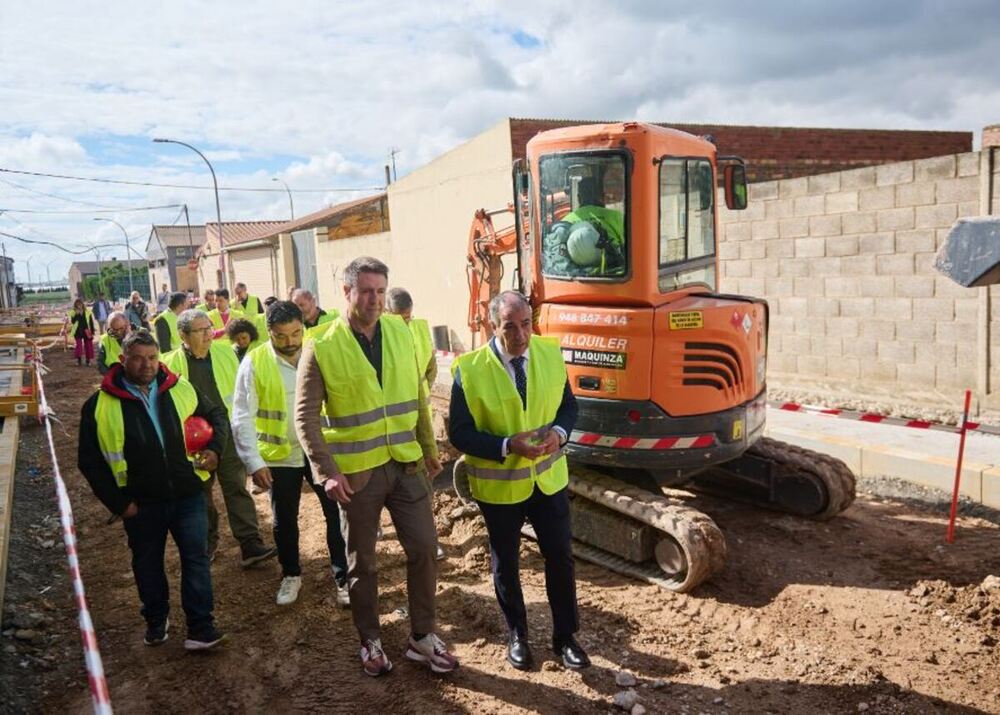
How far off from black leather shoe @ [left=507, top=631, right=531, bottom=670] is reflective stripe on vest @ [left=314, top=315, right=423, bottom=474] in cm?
110

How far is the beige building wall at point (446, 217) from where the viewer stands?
14.7 meters

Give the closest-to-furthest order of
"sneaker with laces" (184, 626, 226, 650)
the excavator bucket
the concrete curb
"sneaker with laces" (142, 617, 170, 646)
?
the excavator bucket, "sneaker with laces" (184, 626, 226, 650), "sneaker with laces" (142, 617, 170, 646), the concrete curb

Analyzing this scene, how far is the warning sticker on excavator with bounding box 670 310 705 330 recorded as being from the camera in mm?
5289

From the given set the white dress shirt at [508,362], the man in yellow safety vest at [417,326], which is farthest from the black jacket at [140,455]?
the man in yellow safety vest at [417,326]

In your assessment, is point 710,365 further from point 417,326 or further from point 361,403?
point 361,403

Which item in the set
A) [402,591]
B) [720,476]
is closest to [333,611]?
[402,591]

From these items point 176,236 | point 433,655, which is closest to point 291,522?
point 433,655

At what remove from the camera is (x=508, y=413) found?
12.9ft

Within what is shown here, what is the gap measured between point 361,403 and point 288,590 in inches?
74.0

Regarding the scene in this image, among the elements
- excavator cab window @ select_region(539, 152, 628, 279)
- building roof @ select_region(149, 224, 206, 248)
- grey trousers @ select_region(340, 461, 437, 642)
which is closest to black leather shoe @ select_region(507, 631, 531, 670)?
grey trousers @ select_region(340, 461, 437, 642)

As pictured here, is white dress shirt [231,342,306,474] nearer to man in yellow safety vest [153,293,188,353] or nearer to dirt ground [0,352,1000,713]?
dirt ground [0,352,1000,713]

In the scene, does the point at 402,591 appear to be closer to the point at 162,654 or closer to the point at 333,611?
the point at 333,611

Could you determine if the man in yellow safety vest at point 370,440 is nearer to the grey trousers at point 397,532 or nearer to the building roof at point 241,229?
the grey trousers at point 397,532

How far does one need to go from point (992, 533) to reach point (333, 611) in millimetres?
4925
